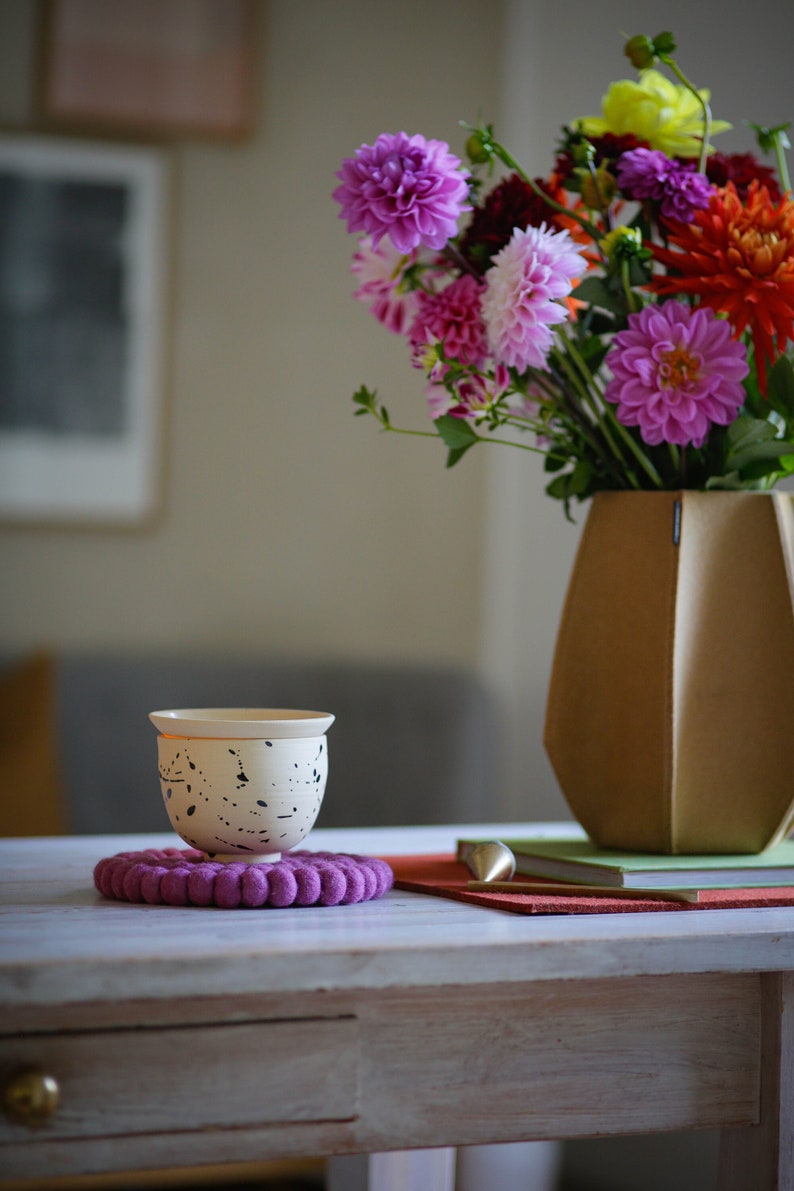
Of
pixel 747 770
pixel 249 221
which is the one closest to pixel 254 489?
pixel 249 221

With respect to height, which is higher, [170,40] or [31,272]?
[170,40]

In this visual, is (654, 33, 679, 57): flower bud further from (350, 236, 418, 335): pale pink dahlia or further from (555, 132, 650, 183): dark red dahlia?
(350, 236, 418, 335): pale pink dahlia

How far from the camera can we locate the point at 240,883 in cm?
73

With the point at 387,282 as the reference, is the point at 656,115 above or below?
above

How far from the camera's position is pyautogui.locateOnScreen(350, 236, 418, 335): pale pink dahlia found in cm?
98

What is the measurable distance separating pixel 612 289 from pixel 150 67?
5.58ft

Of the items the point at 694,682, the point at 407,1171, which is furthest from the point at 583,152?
the point at 407,1171

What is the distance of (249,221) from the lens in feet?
7.76

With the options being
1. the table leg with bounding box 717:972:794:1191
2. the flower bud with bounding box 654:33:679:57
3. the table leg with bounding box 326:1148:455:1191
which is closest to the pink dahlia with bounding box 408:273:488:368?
the flower bud with bounding box 654:33:679:57

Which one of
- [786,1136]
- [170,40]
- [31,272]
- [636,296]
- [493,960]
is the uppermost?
[170,40]

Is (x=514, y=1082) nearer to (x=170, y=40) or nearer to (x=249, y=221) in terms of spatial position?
(x=249, y=221)

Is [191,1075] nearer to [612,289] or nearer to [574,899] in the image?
[574,899]

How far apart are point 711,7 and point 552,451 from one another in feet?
4.90

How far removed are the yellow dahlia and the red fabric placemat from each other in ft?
1.81
